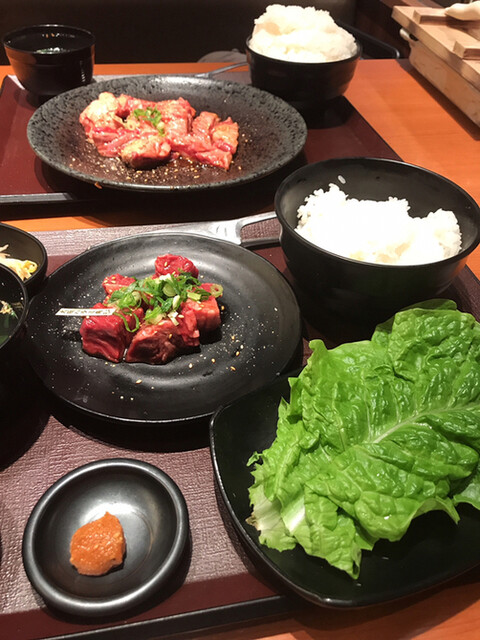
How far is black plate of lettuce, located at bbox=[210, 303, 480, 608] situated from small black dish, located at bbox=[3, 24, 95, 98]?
2.63 m

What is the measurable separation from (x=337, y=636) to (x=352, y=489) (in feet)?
1.10

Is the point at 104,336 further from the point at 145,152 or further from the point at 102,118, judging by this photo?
the point at 102,118

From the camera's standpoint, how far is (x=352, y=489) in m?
1.12

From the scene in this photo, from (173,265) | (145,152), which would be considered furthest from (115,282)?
(145,152)

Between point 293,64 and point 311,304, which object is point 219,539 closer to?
point 311,304

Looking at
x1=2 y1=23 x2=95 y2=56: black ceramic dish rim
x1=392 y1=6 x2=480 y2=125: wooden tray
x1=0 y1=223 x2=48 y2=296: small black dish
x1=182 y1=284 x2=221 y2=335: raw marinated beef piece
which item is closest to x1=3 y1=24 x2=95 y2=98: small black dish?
x1=2 y1=23 x2=95 y2=56: black ceramic dish rim

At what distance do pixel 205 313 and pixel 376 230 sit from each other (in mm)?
657

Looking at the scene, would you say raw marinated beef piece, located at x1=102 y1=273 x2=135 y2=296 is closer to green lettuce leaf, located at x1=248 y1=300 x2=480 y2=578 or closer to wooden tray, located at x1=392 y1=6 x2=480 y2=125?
green lettuce leaf, located at x1=248 y1=300 x2=480 y2=578

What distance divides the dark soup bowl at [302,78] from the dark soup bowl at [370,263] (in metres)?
1.29

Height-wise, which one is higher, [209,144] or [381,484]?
[209,144]

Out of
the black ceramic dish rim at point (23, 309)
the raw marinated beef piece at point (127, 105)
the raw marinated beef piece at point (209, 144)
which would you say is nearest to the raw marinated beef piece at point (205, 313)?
the black ceramic dish rim at point (23, 309)

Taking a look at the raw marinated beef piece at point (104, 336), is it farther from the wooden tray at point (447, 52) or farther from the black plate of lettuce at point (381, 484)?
the wooden tray at point (447, 52)

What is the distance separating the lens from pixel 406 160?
2.94 metres

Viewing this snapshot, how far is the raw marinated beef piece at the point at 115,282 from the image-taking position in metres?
1.75
